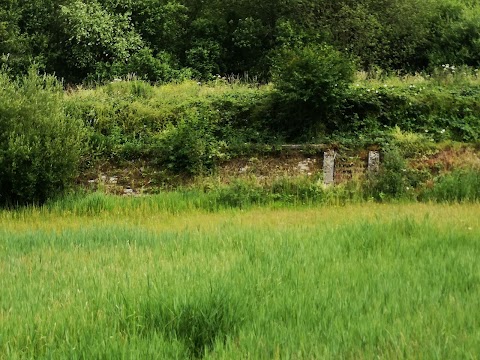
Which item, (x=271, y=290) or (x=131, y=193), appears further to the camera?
(x=131, y=193)

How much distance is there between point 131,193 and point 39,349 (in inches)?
434

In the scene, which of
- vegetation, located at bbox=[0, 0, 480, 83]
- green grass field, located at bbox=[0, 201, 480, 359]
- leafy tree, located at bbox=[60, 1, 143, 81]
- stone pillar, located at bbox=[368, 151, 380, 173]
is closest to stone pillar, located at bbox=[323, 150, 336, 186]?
stone pillar, located at bbox=[368, 151, 380, 173]

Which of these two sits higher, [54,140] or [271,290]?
[54,140]

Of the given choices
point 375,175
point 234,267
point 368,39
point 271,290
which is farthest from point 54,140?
point 368,39

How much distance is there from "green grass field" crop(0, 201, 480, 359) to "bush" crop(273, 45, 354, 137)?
7428 millimetres

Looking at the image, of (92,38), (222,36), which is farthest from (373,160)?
(92,38)

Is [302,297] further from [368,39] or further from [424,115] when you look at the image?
[368,39]

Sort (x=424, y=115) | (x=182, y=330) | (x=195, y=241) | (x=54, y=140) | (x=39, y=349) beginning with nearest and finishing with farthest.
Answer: (x=39, y=349), (x=182, y=330), (x=195, y=241), (x=54, y=140), (x=424, y=115)

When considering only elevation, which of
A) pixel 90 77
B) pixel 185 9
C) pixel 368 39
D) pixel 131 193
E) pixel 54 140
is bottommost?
pixel 131 193

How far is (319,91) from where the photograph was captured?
1486cm

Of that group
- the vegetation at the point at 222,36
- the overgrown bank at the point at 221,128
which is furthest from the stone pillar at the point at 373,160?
the vegetation at the point at 222,36

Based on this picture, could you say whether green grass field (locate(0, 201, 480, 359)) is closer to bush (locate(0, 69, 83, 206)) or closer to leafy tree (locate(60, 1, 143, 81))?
bush (locate(0, 69, 83, 206))

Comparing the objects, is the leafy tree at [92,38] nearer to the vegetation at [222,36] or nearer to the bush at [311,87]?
the vegetation at [222,36]

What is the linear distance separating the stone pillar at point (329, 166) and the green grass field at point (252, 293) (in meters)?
5.63
